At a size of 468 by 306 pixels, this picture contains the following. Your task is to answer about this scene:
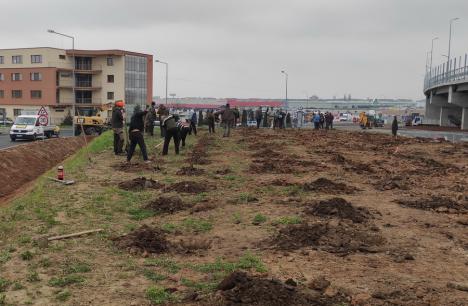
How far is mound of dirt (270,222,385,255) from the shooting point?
6805mm

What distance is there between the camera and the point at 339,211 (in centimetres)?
871

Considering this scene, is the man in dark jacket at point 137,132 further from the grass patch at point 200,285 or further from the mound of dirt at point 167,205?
the grass patch at point 200,285

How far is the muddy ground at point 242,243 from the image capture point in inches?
201

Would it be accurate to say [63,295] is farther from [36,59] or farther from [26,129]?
[36,59]

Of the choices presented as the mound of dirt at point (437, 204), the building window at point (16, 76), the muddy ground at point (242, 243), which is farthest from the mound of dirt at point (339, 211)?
the building window at point (16, 76)

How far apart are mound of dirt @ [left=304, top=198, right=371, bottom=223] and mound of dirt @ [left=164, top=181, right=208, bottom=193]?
2.77 meters

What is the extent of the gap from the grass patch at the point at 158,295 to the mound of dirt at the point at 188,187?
576cm

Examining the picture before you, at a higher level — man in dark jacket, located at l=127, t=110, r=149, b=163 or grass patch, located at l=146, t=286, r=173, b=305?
man in dark jacket, located at l=127, t=110, r=149, b=163

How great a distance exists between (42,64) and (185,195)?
74.0 metres

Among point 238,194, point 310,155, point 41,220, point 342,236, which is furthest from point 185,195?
point 310,155

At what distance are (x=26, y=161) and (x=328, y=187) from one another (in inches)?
605

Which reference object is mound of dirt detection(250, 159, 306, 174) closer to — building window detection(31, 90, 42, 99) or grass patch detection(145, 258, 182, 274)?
grass patch detection(145, 258, 182, 274)

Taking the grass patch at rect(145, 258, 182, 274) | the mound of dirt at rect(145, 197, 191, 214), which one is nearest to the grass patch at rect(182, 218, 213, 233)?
the mound of dirt at rect(145, 197, 191, 214)

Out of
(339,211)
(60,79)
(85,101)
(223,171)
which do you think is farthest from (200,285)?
(85,101)
